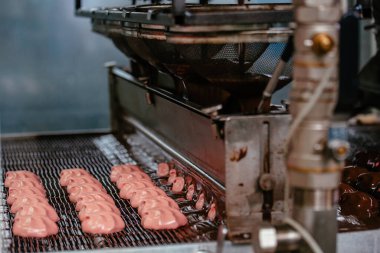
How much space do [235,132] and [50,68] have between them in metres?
3.34

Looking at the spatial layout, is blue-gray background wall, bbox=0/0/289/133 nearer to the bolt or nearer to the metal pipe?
the bolt

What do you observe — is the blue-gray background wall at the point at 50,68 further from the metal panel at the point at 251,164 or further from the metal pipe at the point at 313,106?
the metal pipe at the point at 313,106

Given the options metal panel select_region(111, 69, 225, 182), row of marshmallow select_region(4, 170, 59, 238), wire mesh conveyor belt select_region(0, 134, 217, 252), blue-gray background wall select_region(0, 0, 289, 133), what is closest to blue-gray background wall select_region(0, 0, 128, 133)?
blue-gray background wall select_region(0, 0, 289, 133)

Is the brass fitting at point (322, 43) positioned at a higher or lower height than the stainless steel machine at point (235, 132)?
higher

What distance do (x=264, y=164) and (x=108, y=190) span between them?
1.10 meters

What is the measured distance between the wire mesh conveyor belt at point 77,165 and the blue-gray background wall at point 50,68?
2.91 ft

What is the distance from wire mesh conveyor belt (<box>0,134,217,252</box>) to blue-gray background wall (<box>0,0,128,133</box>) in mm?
886

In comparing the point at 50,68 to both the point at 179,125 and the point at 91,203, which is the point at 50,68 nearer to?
the point at 179,125

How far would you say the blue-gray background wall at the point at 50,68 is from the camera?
5.26m

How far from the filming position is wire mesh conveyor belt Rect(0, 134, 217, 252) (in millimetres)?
2430

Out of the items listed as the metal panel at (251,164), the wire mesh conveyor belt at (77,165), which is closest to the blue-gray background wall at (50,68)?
the wire mesh conveyor belt at (77,165)

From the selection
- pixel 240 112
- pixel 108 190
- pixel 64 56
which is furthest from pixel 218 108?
pixel 64 56

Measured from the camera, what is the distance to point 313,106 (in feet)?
5.72

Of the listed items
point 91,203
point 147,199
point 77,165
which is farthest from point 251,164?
point 77,165
